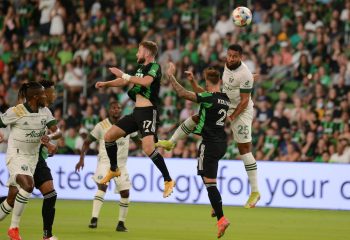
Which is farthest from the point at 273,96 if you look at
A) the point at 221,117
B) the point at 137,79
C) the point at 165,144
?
the point at 137,79

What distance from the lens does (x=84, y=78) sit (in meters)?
25.6

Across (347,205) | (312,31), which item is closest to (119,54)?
(312,31)

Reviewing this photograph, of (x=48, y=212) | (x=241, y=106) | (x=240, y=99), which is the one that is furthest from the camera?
(x=240, y=99)

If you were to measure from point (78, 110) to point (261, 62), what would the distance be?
16.1ft

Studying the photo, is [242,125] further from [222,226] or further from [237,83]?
[222,226]

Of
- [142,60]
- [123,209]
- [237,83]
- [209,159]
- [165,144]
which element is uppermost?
[142,60]

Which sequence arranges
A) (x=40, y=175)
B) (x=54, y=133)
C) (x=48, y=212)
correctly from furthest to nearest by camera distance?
(x=54, y=133)
(x=40, y=175)
(x=48, y=212)

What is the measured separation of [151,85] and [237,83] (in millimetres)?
1552

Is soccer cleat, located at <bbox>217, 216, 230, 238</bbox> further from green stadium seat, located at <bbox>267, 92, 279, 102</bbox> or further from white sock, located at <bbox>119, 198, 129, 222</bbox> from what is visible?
green stadium seat, located at <bbox>267, 92, 279, 102</bbox>

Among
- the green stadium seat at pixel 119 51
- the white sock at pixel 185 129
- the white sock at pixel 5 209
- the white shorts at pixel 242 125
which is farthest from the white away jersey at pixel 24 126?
the green stadium seat at pixel 119 51

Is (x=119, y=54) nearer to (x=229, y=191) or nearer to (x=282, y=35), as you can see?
(x=282, y=35)

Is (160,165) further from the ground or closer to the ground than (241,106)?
closer to the ground

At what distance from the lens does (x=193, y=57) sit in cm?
2492

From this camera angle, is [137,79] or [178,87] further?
[137,79]
